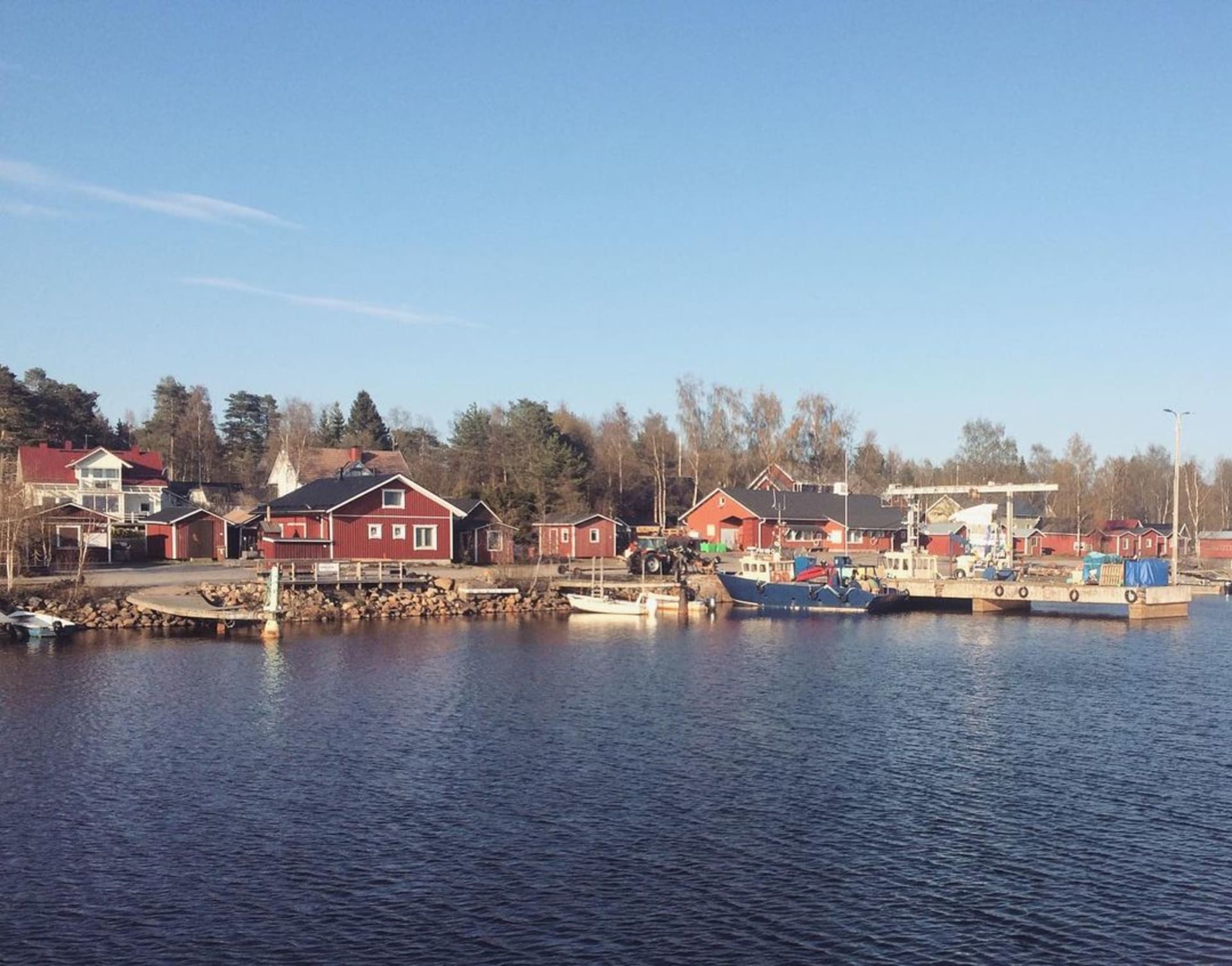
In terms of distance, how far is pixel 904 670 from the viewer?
127 ft

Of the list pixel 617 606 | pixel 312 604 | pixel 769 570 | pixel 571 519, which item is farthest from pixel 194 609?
pixel 769 570

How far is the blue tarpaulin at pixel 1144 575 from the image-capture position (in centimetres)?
5756

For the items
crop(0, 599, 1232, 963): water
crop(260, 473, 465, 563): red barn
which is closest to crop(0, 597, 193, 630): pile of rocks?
crop(0, 599, 1232, 963): water

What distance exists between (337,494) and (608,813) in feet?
136

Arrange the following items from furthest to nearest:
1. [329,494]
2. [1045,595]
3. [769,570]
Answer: [769,570] → [329,494] → [1045,595]

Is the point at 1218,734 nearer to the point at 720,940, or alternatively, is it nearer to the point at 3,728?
the point at 720,940

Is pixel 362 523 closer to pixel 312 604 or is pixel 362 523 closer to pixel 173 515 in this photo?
pixel 312 604

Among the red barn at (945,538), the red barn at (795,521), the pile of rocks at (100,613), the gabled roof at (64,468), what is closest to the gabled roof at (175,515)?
the gabled roof at (64,468)

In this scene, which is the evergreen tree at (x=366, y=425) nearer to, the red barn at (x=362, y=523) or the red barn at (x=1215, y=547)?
the red barn at (x=362, y=523)

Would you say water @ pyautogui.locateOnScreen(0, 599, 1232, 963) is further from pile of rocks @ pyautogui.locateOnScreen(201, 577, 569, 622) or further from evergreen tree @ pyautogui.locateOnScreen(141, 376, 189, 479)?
evergreen tree @ pyautogui.locateOnScreen(141, 376, 189, 479)

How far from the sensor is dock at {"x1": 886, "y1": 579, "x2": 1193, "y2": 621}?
55.4m

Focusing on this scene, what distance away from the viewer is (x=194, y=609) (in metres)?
46.1

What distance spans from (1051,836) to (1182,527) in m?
106

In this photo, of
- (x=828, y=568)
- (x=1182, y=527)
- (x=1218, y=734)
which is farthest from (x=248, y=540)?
(x=1182, y=527)
